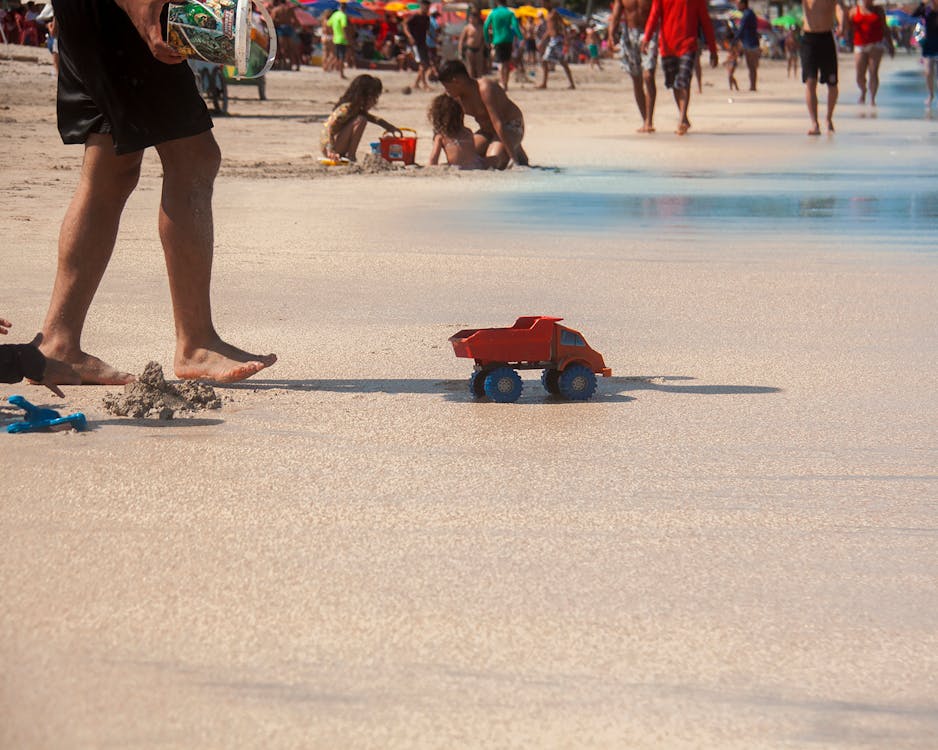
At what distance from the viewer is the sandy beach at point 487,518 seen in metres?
2.62

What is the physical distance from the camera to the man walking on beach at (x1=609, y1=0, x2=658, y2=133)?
18.0m

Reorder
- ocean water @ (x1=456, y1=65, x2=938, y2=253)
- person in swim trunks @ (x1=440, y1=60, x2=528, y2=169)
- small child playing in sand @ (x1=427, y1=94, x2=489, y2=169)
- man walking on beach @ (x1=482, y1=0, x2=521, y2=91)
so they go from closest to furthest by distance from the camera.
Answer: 1. ocean water @ (x1=456, y1=65, x2=938, y2=253)
2. person in swim trunks @ (x1=440, y1=60, x2=528, y2=169)
3. small child playing in sand @ (x1=427, y1=94, x2=489, y2=169)
4. man walking on beach @ (x1=482, y1=0, x2=521, y2=91)

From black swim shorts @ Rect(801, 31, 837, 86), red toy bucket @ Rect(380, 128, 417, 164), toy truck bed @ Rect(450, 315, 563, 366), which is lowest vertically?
toy truck bed @ Rect(450, 315, 563, 366)

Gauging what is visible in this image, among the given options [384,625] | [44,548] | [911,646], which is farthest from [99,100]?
[911,646]

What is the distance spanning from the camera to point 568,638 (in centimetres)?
290

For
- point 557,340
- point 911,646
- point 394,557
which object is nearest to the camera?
point 911,646

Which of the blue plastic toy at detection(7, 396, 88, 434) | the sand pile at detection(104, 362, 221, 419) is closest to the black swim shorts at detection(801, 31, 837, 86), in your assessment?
the sand pile at detection(104, 362, 221, 419)

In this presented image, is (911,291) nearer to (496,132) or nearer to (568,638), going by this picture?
(568,638)

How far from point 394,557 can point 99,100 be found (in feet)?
6.99

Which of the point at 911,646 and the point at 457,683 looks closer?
the point at 457,683

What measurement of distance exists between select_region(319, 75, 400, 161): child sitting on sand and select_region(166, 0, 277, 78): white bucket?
28.0 ft

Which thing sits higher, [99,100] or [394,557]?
[99,100]

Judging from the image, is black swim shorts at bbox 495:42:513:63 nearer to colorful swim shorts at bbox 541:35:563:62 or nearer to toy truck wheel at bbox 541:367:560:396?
colorful swim shorts at bbox 541:35:563:62

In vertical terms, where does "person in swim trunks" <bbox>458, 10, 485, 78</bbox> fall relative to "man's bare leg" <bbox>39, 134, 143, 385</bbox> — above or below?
above
